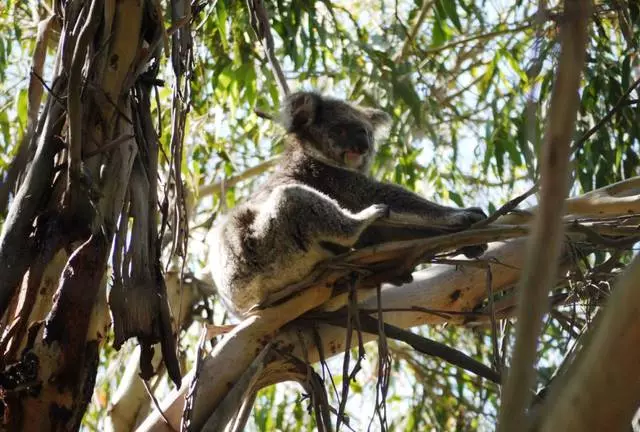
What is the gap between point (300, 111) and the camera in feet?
14.3

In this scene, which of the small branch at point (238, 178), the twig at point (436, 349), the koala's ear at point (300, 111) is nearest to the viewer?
the twig at point (436, 349)

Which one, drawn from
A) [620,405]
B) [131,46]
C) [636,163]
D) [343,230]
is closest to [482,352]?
[636,163]

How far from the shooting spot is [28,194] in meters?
2.15

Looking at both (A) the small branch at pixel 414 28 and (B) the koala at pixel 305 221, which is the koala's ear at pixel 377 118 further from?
(A) the small branch at pixel 414 28

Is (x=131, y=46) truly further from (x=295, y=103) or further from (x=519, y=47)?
(x=519, y=47)

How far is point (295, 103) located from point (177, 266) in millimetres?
1375

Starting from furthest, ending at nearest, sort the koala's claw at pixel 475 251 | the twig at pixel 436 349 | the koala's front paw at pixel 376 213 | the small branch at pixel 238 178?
the small branch at pixel 238 178
the koala's front paw at pixel 376 213
the koala's claw at pixel 475 251
the twig at pixel 436 349

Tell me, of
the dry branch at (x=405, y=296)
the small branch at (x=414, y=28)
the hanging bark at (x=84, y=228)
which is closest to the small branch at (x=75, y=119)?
the hanging bark at (x=84, y=228)

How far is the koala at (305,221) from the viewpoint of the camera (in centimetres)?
339

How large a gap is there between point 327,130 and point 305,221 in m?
1.04

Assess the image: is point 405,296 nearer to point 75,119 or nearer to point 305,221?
point 305,221

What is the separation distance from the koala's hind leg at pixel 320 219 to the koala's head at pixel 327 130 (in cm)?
75

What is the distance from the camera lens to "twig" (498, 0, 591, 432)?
0.88 meters

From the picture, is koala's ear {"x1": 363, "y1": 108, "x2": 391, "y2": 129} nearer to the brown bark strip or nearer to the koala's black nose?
the koala's black nose
